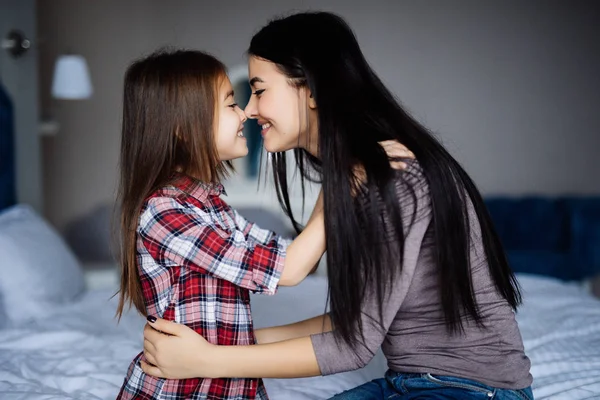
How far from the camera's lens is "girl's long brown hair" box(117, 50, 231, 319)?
1.38m

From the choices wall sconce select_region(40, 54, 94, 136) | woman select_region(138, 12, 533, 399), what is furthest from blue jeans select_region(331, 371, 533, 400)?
wall sconce select_region(40, 54, 94, 136)

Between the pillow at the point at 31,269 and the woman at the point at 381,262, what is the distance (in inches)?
51.4

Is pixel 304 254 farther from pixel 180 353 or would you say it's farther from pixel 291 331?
pixel 291 331

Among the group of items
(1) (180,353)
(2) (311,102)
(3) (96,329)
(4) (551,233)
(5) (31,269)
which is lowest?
(4) (551,233)

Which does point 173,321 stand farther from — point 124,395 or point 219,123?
point 219,123

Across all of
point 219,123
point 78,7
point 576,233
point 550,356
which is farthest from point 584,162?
point 219,123

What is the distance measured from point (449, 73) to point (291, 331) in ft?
12.2

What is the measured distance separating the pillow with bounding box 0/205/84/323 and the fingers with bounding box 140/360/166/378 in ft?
4.07

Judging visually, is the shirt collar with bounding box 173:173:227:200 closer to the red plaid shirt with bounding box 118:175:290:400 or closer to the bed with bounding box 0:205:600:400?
the red plaid shirt with bounding box 118:175:290:400

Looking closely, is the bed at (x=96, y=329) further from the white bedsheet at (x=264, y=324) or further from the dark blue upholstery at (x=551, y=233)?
the dark blue upholstery at (x=551, y=233)

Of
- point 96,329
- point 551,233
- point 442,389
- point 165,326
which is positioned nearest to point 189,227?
point 165,326

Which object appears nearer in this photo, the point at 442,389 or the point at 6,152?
the point at 442,389

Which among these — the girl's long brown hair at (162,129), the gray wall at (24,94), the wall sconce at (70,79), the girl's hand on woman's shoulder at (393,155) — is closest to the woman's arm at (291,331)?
the girl's long brown hair at (162,129)

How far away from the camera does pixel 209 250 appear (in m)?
1.24
